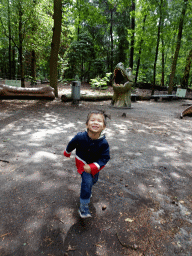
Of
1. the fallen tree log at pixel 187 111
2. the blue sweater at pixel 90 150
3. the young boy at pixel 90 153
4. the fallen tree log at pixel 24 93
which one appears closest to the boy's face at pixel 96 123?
the young boy at pixel 90 153

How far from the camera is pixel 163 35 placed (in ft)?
49.8

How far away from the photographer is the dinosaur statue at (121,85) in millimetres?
9671

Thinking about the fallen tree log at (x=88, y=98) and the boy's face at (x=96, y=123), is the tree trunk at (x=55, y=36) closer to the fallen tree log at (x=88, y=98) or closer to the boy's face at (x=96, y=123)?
the fallen tree log at (x=88, y=98)

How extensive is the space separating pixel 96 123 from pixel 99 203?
115 centimetres

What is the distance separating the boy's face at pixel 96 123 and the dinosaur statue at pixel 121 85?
26.5ft

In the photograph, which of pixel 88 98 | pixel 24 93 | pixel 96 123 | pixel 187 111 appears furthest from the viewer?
pixel 88 98

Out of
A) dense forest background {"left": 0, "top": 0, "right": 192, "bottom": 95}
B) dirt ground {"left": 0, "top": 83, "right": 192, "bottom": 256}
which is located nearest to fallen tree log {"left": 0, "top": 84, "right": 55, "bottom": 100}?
dense forest background {"left": 0, "top": 0, "right": 192, "bottom": 95}

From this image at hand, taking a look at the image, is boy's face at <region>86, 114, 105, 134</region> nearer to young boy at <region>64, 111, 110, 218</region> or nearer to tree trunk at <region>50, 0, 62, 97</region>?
young boy at <region>64, 111, 110, 218</region>

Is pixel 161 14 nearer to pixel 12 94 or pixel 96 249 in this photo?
pixel 12 94

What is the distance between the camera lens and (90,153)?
2150mm

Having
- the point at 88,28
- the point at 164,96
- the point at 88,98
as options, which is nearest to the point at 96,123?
the point at 88,98

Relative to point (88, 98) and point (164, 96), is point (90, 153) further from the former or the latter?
point (164, 96)

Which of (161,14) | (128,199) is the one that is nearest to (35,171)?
(128,199)

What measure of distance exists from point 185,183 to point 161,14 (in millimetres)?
15711
